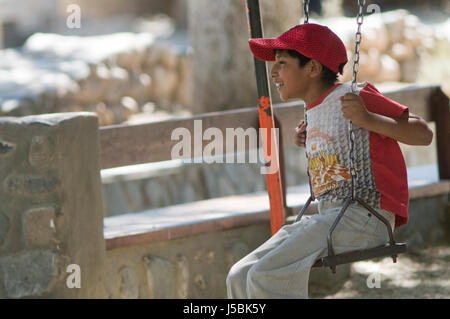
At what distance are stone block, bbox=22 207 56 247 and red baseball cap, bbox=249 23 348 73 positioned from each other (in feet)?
5.22

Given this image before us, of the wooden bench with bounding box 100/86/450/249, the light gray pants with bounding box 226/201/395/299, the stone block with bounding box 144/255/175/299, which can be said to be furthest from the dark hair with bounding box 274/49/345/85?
the stone block with bounding box 144/255/175/299

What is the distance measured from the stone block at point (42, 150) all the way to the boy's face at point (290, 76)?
1408mm

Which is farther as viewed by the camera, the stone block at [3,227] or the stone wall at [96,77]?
the stone wall at [96,77]

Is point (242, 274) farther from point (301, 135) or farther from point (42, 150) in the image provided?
point (42, 150)

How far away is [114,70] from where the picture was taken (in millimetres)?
10344

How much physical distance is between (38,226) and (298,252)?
166 centimetres

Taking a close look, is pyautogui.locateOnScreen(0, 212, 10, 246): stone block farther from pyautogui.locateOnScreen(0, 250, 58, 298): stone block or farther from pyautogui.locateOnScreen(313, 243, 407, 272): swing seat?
pyautogui.locateOnScreen(313, 243, 407, 272): swing seat

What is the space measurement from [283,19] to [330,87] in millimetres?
3602

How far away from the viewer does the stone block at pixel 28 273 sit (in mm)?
4145

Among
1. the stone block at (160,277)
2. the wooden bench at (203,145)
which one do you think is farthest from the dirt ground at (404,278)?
the stone block at (160,277)

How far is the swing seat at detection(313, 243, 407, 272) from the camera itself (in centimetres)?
304

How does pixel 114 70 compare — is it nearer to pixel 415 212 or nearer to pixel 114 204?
pixel 114 204

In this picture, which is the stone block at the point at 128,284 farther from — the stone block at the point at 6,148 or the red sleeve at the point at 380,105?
the red sleeve at the point at 380,105

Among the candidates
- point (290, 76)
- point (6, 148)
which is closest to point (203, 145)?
point (6, 148)
